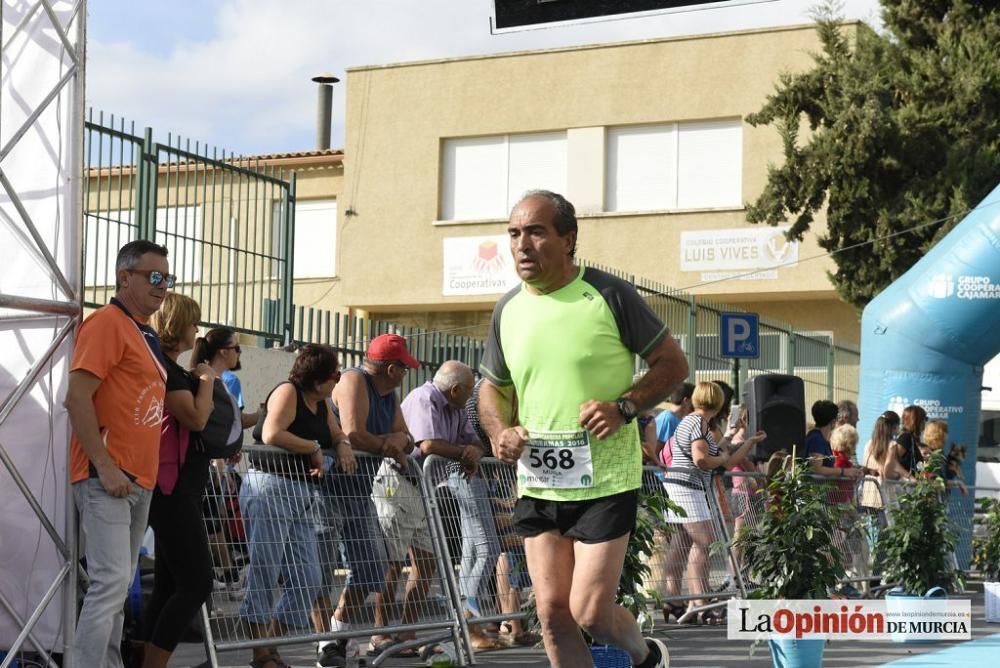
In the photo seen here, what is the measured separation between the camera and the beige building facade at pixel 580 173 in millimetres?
33938

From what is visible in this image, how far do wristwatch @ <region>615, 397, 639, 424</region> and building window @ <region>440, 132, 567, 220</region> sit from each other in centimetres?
2956

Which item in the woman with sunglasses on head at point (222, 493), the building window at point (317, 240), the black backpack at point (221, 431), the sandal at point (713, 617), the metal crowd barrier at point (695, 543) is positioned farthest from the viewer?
the building window at point (317, 240)

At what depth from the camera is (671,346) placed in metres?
6.22

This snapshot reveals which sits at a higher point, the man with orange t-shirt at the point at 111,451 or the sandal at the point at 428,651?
the man with orange t-shirt at the point at 111,451


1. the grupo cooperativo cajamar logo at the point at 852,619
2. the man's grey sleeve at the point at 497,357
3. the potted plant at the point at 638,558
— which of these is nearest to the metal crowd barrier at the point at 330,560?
the potted plant at the point at 638,558

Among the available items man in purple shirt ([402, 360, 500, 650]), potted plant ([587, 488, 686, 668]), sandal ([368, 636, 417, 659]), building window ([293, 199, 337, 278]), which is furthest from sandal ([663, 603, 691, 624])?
building window ([293, 199, 337, 278])

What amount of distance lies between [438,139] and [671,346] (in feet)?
103

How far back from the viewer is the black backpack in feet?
24.5

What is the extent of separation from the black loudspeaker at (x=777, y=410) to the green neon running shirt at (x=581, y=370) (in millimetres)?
11193

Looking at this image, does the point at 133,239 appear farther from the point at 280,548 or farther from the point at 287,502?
the point at 280,548

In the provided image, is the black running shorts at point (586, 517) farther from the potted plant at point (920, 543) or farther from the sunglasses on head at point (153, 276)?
the potted plant at point (920, 543)

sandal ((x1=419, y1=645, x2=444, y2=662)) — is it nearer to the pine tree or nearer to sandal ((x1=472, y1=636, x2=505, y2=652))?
sandal ((x1=472, y1=636, x2=505, y2=652))

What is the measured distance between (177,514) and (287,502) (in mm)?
1294

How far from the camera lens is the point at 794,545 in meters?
8.86
